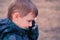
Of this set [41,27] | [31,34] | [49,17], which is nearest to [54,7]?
[49,17]

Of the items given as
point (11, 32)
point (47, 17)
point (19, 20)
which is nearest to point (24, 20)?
point (19, 20)

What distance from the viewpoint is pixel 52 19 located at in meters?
4.96

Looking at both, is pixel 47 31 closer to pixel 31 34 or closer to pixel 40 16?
pixel 40 16

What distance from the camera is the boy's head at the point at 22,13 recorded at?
9.00 ft

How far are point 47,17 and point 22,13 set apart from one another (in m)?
2.33

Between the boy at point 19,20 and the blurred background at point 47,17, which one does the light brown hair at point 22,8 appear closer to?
the boy at point 19,20

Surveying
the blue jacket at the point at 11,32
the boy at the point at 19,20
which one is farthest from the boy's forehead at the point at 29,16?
the blue jacket at the point at 11,32

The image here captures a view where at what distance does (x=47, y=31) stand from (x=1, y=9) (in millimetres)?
1152

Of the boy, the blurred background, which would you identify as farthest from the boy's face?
the blurred background

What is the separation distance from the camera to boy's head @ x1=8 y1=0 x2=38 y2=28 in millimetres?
2742

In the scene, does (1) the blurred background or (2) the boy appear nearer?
(2) the boy

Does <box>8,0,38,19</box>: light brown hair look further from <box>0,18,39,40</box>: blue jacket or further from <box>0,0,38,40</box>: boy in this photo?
<box>0,18,39,40</box>: blue jacket

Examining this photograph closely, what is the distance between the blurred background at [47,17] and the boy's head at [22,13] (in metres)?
1.59

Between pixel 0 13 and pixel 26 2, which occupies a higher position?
pixel 26 2
